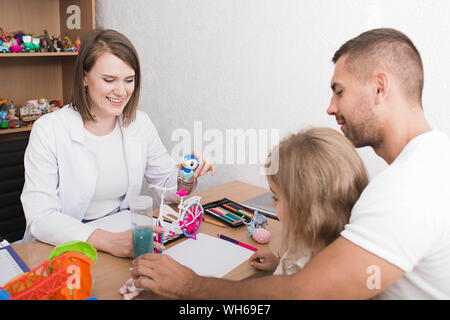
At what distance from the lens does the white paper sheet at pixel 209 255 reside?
1.08 m

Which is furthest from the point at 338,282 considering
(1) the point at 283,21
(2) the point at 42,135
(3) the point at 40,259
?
(1) the point at 283,21

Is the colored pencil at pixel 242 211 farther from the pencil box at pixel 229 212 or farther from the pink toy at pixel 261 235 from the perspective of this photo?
the pink toy at pixel 261 235

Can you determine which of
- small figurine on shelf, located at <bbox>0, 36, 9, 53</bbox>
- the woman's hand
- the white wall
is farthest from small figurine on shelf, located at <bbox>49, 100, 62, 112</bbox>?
the woman's hand

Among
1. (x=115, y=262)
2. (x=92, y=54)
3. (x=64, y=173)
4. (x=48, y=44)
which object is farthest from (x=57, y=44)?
(x=115, y=262)

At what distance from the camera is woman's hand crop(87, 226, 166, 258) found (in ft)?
3.61

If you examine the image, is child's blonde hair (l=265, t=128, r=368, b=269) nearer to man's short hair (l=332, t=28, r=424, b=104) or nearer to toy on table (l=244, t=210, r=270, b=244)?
man's short hair (l=332, t=28, r=424, b=104)

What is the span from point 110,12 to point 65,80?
602mm

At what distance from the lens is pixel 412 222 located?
2.40ft

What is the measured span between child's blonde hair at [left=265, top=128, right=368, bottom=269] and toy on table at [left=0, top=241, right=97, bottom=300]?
48 cm

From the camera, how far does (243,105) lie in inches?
73.0

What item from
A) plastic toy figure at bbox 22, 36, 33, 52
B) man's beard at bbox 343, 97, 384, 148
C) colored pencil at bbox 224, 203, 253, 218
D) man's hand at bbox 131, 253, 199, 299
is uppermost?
plastic toy figure at bbox 22, 36, 33, 52

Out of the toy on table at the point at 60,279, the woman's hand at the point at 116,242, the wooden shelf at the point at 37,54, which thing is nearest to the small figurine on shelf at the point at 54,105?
the wooden shelf at the point at 37,54

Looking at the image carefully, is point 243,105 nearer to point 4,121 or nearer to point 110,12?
point 110,12

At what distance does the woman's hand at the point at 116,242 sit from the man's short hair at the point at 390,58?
2.31 ft
